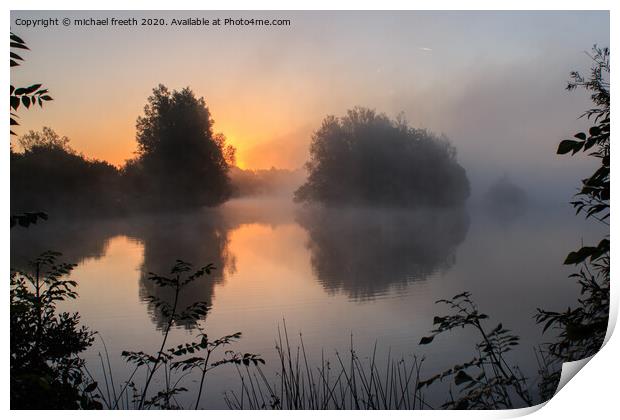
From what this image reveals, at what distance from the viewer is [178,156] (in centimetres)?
381

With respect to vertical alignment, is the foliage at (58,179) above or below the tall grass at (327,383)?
above

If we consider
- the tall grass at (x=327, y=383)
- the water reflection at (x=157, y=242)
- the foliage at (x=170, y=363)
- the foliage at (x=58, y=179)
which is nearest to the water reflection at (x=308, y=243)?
the water reflection at (x=157, y=242)

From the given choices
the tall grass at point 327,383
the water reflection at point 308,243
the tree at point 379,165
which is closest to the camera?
the tall grass at point 327,383

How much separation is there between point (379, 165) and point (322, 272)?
828 mm

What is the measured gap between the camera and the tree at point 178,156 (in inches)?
138

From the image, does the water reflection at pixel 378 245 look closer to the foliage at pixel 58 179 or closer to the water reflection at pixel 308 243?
the water reflection at pixel 308 243

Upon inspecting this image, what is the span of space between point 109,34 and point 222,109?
80cm

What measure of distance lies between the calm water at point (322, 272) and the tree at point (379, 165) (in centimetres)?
12

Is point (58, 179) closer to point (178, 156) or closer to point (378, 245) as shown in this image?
point (178, 156)

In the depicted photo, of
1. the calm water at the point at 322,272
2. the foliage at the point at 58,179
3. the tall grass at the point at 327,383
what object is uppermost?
the foliage at the point at 58,179

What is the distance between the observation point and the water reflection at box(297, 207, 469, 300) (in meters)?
3.61

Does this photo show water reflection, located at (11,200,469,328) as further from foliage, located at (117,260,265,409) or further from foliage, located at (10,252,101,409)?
foliage, located at (10,252,101,409)

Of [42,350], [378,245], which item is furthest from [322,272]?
[42,350]

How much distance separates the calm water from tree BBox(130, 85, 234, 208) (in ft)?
0.52
